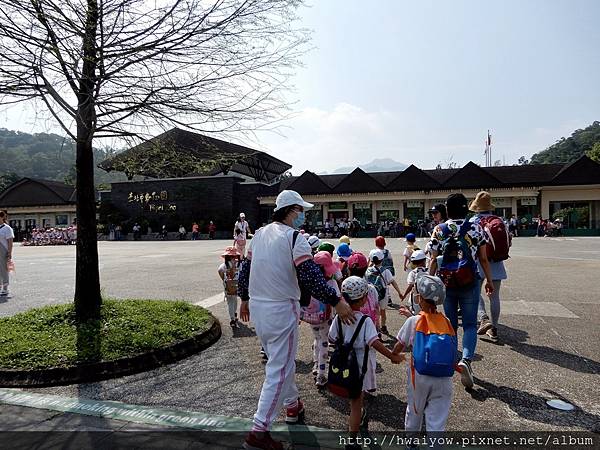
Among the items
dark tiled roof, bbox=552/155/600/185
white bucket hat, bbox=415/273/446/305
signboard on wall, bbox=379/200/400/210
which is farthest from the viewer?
signboard on wall, bbox=379/200/400/210

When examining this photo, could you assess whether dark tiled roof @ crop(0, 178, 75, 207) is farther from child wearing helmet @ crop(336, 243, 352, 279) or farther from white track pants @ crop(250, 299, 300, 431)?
white track pants @ crop(250, 299, 300, 431)

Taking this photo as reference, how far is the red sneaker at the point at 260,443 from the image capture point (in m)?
2.87

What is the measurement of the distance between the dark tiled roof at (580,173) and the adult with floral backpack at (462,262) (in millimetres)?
38031

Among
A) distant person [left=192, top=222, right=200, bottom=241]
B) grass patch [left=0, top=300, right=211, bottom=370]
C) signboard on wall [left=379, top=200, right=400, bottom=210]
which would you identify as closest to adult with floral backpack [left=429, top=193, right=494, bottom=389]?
grass patch [left=0, top=300, right=211, bottom=370]


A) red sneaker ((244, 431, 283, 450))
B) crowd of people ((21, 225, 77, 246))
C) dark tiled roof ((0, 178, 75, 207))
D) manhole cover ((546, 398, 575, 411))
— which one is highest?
dark tiled roof ((0, 178, 75, 207))

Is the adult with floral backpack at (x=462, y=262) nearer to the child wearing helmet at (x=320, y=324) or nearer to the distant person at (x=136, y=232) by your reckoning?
the child wearing helmet at (x=320, y=324)

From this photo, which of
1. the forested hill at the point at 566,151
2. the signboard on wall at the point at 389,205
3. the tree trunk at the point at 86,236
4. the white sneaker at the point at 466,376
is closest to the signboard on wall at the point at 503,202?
the signboard on wall at the point at 389,205

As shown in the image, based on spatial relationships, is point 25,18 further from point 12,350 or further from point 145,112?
point 12,350

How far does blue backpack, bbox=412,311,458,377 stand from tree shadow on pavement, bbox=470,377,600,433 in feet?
4.04

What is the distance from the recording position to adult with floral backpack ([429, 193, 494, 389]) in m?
4.13

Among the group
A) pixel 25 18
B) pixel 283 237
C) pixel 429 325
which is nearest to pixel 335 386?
pixel 429 325

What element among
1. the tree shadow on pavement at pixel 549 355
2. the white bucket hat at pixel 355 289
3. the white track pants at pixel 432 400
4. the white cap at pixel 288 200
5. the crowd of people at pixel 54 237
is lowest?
the crowd of people at pixel 54 237

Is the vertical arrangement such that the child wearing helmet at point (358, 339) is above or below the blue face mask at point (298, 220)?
below

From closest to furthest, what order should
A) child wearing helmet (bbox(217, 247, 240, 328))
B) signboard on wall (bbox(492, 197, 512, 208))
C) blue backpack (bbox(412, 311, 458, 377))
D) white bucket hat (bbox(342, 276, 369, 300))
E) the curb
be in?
1. blue backpack (bbox(412, 311, 458, 377))
2. white bucket hat (bbox(342, 276, 369, 300))
3. the curb
4. child wearing helmet (bbox(217, 247, 240, 328))
5. signboard on wall (bbox(492, 197, 512, 208))
